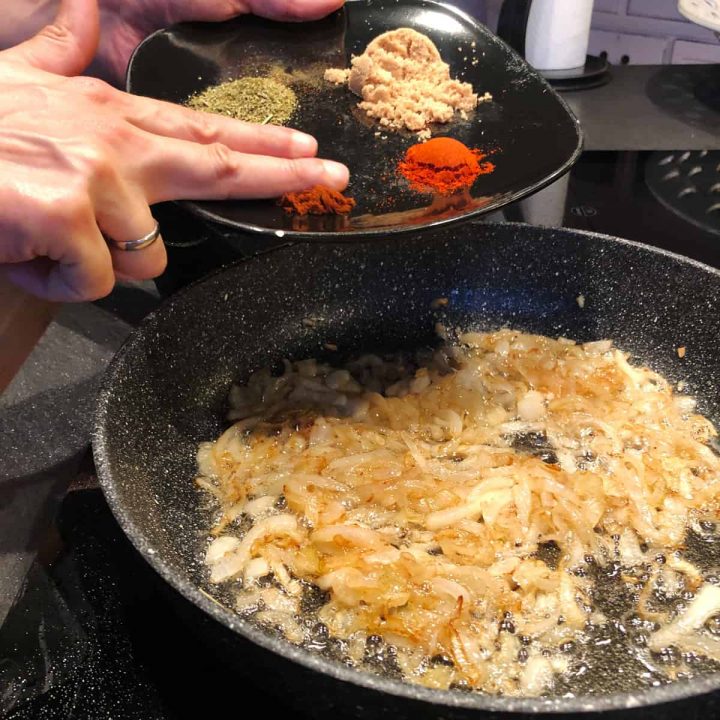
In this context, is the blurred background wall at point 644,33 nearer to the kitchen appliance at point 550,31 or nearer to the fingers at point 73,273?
the kitchen appliance at point 550,31

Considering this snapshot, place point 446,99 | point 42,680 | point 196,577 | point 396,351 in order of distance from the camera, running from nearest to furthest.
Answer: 1. point 42,680
2. point 196,577
3. point 446,99
4. point 396,351

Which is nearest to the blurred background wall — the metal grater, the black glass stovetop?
the metal grater

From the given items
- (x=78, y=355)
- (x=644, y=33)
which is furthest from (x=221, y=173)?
(x=644, y=33)

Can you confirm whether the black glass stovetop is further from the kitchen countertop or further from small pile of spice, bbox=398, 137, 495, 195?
small pile of spice, bbox=398, 137, 495, 195

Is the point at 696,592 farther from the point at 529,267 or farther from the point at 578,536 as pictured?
the point at 529,267

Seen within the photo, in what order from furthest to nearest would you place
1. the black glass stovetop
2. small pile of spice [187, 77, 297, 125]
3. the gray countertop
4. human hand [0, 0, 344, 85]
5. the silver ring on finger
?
the gray countertop, human hand [0, 0, 344, 85], small pile of spice [187, 77, 297, 125], the silver ring on finger, the black glass stovetop

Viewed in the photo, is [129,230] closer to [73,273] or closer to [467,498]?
[73,273]

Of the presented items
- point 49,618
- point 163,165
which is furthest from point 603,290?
point 49,618
